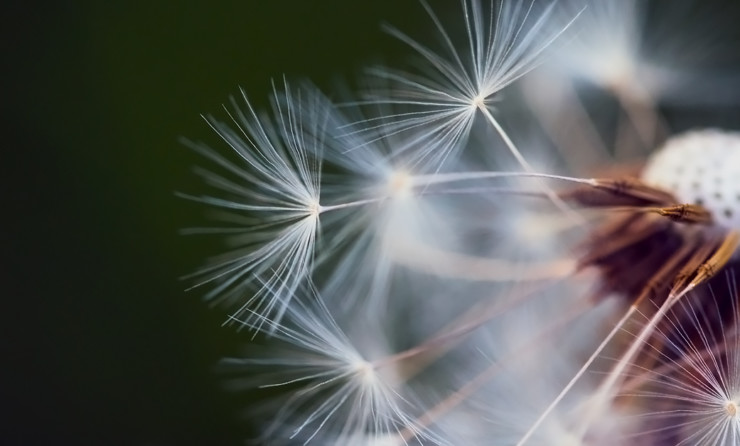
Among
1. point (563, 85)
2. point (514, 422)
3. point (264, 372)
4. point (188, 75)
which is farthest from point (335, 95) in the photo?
point (514, 422)

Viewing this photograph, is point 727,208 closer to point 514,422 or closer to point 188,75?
point 514,422

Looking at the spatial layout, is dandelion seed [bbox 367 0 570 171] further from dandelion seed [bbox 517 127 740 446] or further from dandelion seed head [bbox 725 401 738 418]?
dandelion seed head [bbox 725 401 738 418]

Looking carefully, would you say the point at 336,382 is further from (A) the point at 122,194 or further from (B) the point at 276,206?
(A) the point at 122,194

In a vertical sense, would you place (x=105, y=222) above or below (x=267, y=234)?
above

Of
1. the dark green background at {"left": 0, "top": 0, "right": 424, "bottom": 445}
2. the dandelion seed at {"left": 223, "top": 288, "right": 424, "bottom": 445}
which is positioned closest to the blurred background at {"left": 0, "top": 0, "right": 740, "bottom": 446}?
the dark green background at {"left": 0, "top": 0, "right": 424, "bottom": 445}

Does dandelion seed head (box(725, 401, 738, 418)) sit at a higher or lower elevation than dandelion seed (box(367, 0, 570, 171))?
lower

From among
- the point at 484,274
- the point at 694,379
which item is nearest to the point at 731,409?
the point at 694,379

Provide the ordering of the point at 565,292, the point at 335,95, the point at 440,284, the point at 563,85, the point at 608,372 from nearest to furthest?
1. the point at 608,372
2. the point at 565,292
3. the point at 440,284
4. the point at 563,85
5. the point at 335,95
